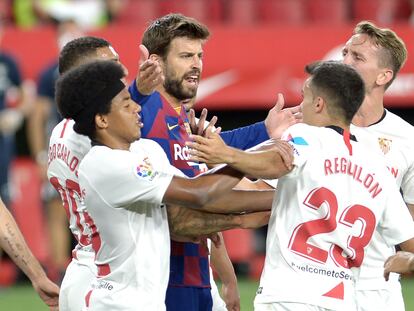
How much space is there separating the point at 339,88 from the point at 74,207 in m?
1.59

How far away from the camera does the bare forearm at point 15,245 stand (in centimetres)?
591

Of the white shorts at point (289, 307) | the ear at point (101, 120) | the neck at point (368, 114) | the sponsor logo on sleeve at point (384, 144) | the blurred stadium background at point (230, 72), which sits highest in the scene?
the ear at point (101, 120)

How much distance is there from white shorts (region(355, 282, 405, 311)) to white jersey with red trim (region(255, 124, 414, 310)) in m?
0.60

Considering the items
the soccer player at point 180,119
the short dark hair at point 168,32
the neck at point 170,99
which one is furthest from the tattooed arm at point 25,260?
the short dark hair at point 168,32

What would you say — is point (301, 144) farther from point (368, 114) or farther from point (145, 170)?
point (368, 114)

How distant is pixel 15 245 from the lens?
5.98 meters

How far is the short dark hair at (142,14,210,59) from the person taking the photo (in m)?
5.98

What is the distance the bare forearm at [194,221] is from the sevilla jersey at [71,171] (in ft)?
1.93

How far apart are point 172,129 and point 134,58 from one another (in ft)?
19.5

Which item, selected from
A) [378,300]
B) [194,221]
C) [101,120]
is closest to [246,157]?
[194,221]

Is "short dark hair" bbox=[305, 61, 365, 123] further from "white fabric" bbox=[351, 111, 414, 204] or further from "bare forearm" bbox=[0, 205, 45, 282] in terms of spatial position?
"bare forearm" bbox=[0, 205, 45, 282]

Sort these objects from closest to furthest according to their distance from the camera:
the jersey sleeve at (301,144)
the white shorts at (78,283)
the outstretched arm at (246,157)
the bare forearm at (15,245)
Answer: the outstretched arm at (246,157) → the jersey sleeve at (301,144) → the white shorts at (78,283) → the bare forearm at (15,245)

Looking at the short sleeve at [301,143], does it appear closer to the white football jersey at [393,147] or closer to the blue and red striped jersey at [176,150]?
the blue and red striped jersey at [176,150]

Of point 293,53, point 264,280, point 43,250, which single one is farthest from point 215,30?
point 264,280
